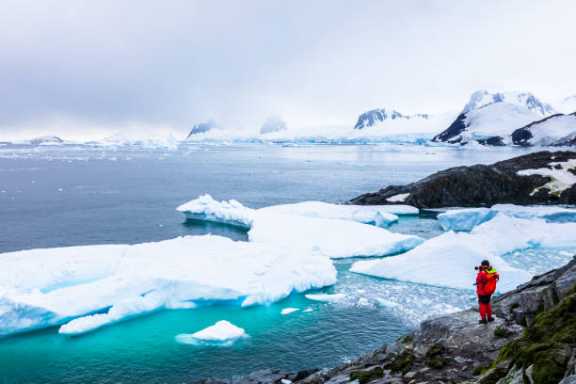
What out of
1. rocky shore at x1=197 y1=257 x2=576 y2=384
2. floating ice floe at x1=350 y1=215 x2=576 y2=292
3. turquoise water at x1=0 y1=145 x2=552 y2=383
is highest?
rocky shore at x1=197 y1=257 x2=576 y2=384

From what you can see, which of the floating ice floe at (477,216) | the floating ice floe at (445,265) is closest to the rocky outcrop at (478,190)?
the floating ice floe at (477,216)

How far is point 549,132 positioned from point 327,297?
162859 millimetres

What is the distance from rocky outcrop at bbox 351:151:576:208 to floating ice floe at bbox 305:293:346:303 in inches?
1093

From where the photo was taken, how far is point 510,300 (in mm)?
13734

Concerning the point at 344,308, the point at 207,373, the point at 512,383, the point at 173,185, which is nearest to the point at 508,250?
the point at 344,308

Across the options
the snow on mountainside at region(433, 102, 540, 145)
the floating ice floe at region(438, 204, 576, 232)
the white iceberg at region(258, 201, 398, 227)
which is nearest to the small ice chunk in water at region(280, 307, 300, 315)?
the white iceberg at region(258, 201, 398, 227)

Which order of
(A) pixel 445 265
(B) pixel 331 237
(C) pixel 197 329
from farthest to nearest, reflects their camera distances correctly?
(B) pixel 331 237 → (A) pixel 445 265 → (C) pixel 197 329

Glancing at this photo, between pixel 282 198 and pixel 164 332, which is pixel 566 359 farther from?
pixel 282 198

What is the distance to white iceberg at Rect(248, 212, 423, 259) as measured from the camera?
31.0 m

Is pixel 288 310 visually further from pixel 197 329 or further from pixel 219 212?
pixel 219 212

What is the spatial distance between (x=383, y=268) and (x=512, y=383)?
763 inches

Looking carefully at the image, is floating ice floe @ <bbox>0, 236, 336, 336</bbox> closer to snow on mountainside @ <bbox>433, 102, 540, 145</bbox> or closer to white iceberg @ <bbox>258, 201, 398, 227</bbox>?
white iceberg @ <bbox>258, 201, 398, 227</bbox>

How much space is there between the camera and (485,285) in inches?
466

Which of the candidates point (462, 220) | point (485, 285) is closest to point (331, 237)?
point (462, 220)
